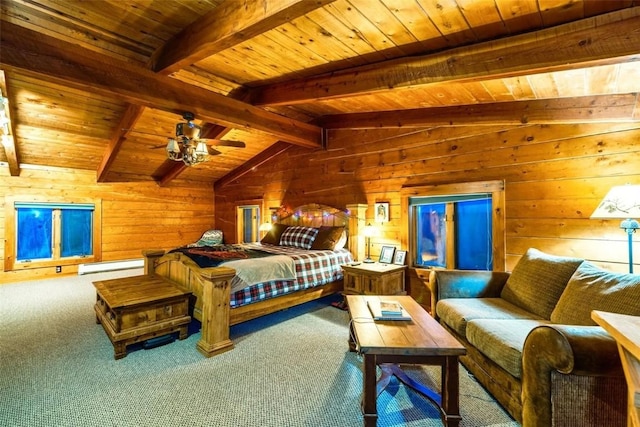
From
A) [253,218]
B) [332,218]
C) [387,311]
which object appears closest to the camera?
[387,311]

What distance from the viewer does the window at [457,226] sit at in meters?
3.20

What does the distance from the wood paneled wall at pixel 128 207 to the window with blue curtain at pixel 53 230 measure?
22cm

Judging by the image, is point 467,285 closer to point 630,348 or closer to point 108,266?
point 630,348

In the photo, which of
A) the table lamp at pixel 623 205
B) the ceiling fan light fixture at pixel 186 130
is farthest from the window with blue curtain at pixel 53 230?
the table lamp at pixel 623 205

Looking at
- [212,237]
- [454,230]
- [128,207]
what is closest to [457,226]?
[454,230]

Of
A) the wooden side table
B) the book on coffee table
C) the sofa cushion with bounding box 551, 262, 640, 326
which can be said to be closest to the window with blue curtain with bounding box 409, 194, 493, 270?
the sofa cushion with bounding box 551, 262, 640, 326

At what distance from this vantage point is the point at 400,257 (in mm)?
A: 3869

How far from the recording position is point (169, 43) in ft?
8.63

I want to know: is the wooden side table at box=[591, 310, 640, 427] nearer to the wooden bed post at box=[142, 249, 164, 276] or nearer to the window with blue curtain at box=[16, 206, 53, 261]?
the wooden bed post at box=[142, 249, 164, 276]

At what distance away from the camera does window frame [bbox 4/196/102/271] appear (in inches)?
195

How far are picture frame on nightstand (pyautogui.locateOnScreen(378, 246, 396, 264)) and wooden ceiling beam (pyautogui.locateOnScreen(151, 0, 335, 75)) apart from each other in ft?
9.96

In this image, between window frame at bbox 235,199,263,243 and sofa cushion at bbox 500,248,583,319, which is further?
window frame at bbox 235,199,263,243

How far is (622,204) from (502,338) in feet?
4.43

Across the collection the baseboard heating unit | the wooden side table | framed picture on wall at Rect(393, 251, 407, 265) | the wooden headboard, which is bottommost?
the baseboard heating unit
